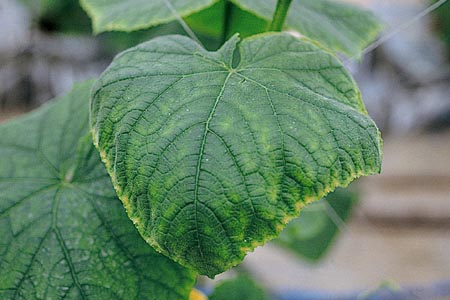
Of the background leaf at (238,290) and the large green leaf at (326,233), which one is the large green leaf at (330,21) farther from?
the large green leaf at (326,233)

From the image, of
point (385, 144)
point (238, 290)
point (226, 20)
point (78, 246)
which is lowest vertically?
point (385, 144)

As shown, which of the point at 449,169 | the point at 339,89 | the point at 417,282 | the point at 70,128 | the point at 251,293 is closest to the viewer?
the point at 339,89

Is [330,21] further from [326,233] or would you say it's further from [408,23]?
[326,233]

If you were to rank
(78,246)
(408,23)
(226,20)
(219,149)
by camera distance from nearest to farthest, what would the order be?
(219,149) → (78,246) → (408,23) → (226,20)

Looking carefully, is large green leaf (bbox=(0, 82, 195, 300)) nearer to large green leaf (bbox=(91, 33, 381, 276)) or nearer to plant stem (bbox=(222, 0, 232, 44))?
large green leaf (bbox=(91, 33, 381, 276))

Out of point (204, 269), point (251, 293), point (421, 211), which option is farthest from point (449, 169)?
point (204, 269)

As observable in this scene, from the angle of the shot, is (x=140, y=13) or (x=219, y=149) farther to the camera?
(x=140, y=13)

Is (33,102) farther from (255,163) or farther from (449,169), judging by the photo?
(255,163)

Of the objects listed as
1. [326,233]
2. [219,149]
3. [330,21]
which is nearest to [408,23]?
[330,21]
